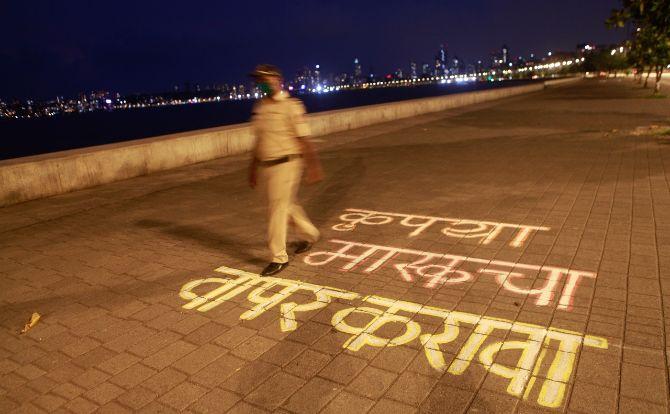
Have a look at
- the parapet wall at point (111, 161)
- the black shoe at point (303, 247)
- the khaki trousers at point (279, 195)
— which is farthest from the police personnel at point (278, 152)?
the parapet wall at point (111, 161)

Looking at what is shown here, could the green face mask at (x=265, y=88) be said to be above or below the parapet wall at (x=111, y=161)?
above

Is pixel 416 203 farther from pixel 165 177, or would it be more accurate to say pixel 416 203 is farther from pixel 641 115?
pixel 641 115

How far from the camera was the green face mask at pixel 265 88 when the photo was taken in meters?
4.33

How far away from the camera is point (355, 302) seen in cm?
404

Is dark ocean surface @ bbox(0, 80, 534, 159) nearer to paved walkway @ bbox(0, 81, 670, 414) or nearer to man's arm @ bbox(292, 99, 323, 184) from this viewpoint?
paved walkway @ bbox(0, 81, 670, 414)

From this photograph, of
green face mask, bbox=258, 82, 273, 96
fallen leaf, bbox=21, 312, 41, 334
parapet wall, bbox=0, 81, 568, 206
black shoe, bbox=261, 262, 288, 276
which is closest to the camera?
fallen leaf, bbox=21, 312, 41, 334

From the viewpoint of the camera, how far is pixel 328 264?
4.91 meters

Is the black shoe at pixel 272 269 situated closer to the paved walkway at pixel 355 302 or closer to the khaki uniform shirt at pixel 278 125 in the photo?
the paved walkway at pixel 355 302

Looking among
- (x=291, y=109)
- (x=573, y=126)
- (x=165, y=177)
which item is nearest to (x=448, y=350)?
(x=291, y=109)

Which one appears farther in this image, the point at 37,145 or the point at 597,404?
the point at 37,145

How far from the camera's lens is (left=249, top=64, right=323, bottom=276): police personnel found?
4.39 meters

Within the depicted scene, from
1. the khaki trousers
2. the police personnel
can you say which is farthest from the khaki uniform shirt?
the khaki trousers

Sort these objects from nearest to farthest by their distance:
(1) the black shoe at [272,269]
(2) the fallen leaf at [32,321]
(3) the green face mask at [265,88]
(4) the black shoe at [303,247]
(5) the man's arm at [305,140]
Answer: (2) the fallen leaf at [32,321] < (3) the green face mask at [265,88] < (5) the man's arm at [305,140] < (1) the black shoe at [272,269] < (4) the black shoe at [303,247]

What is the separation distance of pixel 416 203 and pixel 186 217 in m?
3.30
